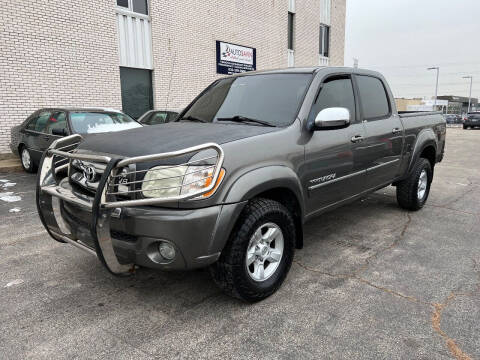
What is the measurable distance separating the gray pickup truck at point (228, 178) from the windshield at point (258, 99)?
14 mm

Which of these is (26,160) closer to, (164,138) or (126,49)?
(126,49)

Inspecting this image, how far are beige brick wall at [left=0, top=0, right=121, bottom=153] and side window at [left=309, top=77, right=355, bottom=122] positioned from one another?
863 cm

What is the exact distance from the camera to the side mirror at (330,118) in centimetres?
310

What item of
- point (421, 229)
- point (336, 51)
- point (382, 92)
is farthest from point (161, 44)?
point (336, 51)

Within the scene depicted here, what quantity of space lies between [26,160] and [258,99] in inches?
263

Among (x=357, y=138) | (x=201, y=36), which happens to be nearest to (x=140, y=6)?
(x=201, y=36)

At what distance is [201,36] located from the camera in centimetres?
1344

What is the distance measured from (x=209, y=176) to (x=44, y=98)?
920 cm

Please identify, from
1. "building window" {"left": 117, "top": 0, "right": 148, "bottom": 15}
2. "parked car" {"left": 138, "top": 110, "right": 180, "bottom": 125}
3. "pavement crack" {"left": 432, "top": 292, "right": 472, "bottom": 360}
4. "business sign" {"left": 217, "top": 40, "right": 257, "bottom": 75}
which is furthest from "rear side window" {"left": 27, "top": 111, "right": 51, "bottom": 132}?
"business sign" {"left": 217, "top": 40, "right": 257, "bottom": 75}

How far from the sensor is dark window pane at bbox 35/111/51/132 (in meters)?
7.53

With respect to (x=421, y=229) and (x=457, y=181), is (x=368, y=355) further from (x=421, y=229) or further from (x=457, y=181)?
(x=457, y=181)

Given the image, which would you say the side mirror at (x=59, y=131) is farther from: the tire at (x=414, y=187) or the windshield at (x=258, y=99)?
the tire at (x=414, y=187)

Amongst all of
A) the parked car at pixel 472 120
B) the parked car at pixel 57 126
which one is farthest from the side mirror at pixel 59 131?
the parked car at pixel 472 120

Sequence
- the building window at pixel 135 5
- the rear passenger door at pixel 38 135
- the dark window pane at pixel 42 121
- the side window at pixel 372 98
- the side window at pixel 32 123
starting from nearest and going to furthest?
the side window at pixel 372 98
the rear passenger door at pixel 38 135
the dark window pane at pixel 42 121
the side window at pixel 32 123
the building window at pixel 135 5
